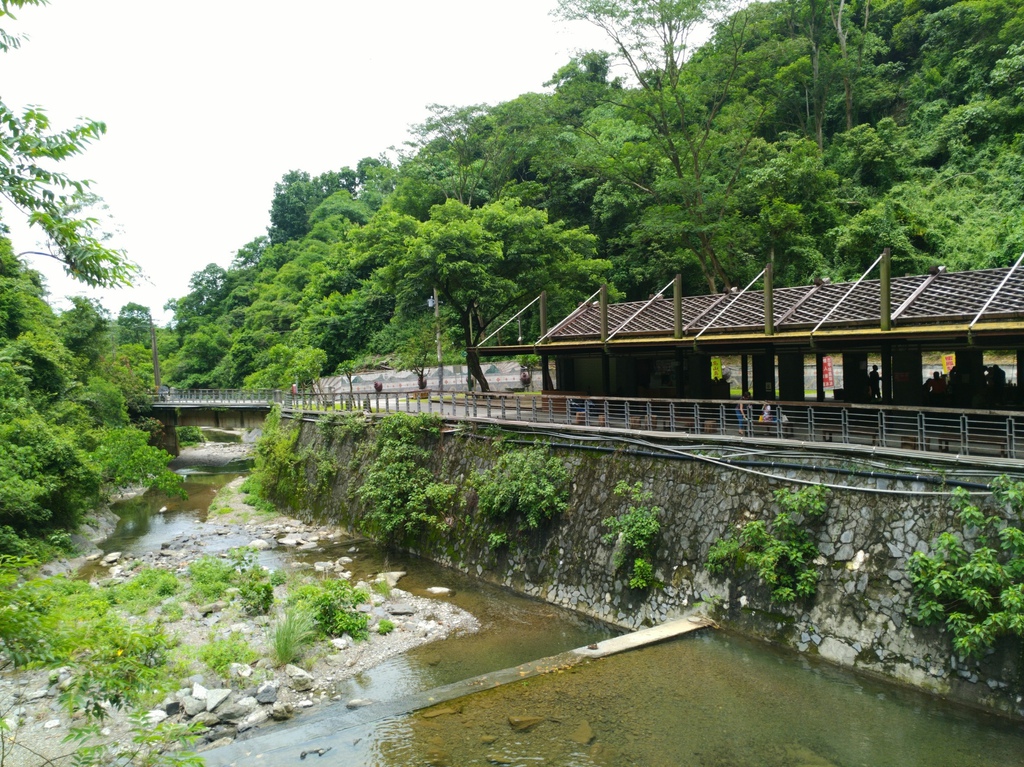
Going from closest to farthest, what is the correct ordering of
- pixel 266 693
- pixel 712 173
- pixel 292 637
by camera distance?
pixel 266 693, pixel 292 637, pixel 712 173

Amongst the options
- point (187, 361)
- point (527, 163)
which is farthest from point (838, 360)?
Answer: point (187, 361)

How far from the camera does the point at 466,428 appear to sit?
2112 centimetres

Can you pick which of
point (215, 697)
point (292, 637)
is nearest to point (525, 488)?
point (292, 637)

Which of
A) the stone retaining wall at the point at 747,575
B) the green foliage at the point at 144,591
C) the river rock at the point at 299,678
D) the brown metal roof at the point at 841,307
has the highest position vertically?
the brown metal roof at the point at 841,307

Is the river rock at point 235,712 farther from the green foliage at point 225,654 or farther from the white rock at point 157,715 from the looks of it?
the green foliage at point 225,654

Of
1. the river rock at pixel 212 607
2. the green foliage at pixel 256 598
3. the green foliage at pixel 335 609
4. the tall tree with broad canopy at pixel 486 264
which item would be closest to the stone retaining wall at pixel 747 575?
the green foliage at pixel 335 609

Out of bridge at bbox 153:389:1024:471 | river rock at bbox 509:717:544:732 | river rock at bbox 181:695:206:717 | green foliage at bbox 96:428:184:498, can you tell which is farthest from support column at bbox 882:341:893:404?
green foliage at bbox 96:428:184:498

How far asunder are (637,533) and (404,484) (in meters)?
9.23

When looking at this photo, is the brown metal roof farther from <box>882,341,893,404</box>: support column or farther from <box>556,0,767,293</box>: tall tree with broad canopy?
<box>556,0,767,293</box>: tall tree with broad canopy

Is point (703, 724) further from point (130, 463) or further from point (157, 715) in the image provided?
point (130, 463)

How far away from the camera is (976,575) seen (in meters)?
9.66

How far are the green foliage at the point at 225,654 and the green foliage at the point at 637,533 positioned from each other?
766 cm

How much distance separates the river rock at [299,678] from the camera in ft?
39.4

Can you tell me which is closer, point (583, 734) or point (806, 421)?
point (583, 734)
